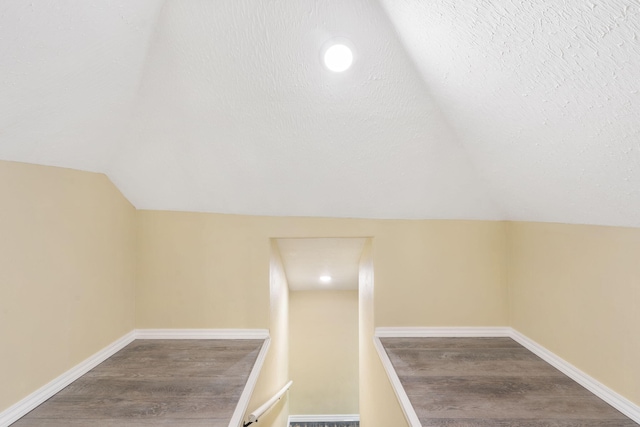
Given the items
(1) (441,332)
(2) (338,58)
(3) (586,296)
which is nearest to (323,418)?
(1) (441,332)

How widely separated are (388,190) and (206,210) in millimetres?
1479

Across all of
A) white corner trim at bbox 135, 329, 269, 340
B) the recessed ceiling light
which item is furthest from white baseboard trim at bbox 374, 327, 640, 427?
the recessed ceiling light

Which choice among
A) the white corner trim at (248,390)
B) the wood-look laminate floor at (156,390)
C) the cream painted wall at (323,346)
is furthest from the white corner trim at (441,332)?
the cream painted wall at (323,346)

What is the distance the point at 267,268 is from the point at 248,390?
1004 millimetres

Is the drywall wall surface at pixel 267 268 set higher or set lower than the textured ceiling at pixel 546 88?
lower

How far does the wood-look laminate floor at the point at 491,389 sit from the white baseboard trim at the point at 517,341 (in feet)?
0.12

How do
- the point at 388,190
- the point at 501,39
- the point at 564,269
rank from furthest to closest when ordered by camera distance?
the point at 388,190 < the point at 564,269 < the point at 501,39

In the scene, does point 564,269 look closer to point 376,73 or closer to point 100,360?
point 376,73

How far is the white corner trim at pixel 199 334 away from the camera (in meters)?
2.69

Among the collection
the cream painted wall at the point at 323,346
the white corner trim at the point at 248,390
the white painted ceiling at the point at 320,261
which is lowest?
the cream painted wall at the point at 323,346

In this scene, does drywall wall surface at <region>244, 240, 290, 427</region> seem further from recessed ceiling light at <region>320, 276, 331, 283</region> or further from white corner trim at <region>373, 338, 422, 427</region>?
white corner trim at <region>373, 338, 422, 427</region>

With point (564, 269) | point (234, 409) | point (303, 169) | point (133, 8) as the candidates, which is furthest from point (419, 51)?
point (234, 409)

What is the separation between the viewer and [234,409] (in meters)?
1.74

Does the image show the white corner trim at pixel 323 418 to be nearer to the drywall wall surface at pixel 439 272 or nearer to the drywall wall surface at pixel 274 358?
the drywall wall surface at pixel 274 358
